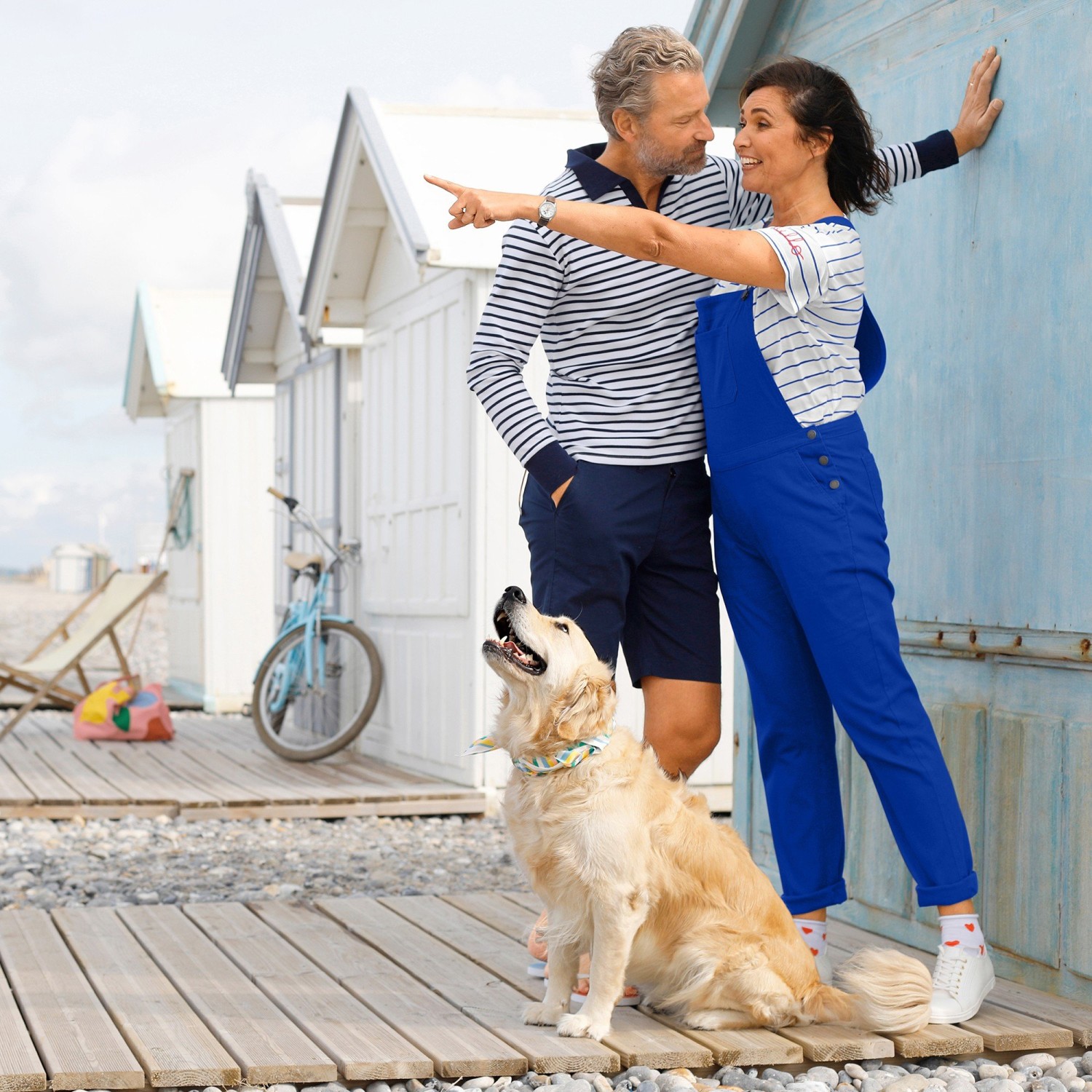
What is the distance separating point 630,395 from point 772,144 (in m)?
0.66

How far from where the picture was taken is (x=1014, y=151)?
148 inches

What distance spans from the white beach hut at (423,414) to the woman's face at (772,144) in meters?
4.13

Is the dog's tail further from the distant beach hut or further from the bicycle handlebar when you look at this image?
the distant beach hut

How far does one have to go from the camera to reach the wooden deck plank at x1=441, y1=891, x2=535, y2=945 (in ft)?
13.7

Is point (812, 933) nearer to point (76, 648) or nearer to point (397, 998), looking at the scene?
point (397, 998)

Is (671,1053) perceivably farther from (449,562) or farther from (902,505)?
(449,562)

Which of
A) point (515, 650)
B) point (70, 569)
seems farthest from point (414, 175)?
point (70, 569)

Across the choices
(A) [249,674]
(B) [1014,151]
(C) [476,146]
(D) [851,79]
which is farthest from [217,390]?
(B) [1014,151]

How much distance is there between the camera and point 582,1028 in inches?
124

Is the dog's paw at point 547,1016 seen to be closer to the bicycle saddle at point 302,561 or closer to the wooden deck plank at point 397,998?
the wooden deck plank at point 397,998

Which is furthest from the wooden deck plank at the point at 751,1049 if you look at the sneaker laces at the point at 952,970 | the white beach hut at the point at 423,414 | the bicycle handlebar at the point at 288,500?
the bicycle handlebar at the point at 288,500

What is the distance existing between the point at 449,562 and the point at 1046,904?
4785mm

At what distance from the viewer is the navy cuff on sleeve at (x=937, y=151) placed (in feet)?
12.3

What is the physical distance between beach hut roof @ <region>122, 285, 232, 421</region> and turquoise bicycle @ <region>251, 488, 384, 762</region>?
4.05 meters
